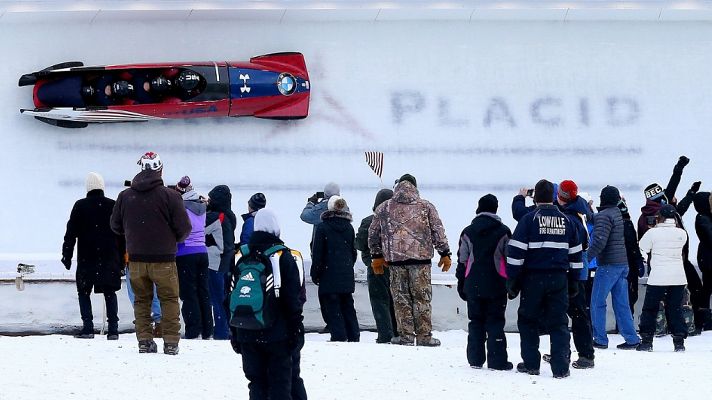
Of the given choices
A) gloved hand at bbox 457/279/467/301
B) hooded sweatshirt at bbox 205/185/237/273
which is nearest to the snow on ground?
gloved hand at bbox 457/279/467/301

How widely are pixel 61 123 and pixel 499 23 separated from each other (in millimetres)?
4916

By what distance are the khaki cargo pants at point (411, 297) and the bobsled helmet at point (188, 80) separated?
13.0 feet

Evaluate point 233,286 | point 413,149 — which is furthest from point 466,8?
point 233,286

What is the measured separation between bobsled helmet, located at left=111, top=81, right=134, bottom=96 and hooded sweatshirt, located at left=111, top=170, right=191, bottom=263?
14.1ft

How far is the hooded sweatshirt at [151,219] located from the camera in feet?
28.1

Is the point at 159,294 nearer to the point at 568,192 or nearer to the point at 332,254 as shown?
the point at 332,254

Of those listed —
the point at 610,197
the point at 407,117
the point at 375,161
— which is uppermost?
the point at 407,117

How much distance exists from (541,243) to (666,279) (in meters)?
2.43

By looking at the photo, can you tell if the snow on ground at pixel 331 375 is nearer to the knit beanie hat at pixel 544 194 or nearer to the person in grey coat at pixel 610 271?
the person in grey coat at pixel 610 271

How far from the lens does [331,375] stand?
809cm

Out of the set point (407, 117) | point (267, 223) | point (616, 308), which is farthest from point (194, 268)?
point (407, 117)

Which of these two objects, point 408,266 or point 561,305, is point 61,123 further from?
point 561,305

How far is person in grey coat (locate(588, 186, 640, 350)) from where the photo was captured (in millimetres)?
10117

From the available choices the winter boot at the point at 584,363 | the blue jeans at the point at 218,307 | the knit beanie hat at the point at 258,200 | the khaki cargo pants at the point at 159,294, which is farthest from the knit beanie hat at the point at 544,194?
the blue jeans at the point at 218,307
